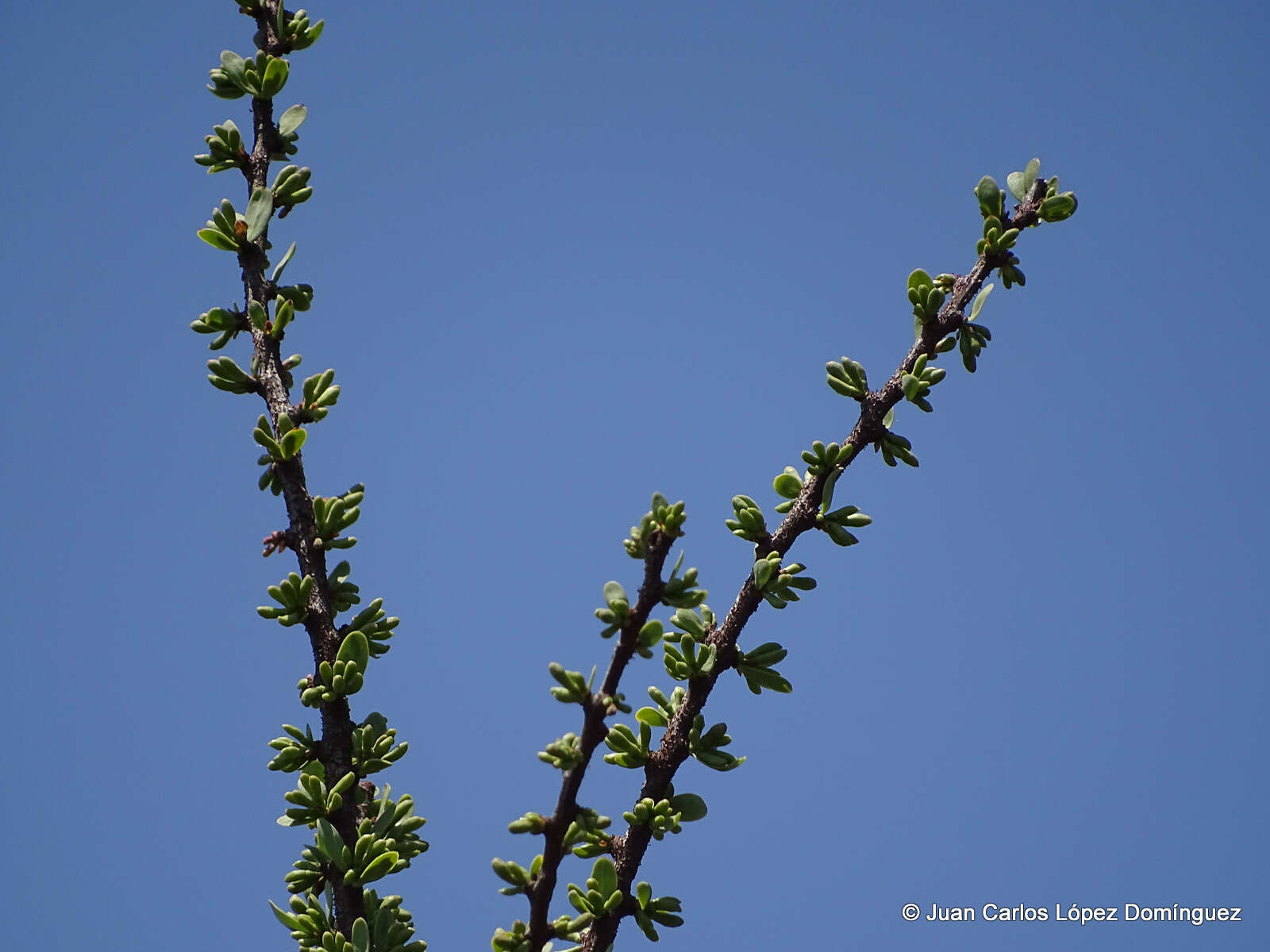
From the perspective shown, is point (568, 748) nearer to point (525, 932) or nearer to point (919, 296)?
point (525, 932)

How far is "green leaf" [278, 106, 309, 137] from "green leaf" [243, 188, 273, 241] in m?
0.27

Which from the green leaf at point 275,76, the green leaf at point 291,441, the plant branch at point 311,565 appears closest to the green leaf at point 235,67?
the green leaf at point 275,76

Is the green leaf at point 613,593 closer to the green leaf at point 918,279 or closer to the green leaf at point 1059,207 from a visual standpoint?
the green leaf at point 918,279

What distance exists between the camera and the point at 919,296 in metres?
2.47

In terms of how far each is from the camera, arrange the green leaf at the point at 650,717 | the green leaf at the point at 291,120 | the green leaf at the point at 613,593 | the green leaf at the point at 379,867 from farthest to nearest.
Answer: the green leaf at the point at 291,120
the green leaf at the point at 650,717
the green leaf at the point at 379,867
the green leaf at the point at 613,593

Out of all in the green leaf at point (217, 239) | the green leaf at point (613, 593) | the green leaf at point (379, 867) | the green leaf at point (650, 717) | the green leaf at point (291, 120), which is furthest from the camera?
the green leaf at point (291, 120)

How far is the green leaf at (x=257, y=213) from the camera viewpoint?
2.48 meters

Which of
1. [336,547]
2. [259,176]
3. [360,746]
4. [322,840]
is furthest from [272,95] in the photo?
[322,840]

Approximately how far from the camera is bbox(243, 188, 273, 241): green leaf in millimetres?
2484

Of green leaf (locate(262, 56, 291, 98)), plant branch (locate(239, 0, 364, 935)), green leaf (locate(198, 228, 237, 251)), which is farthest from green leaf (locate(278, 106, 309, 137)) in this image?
green leaf (locate(198, 228, 237, 251))

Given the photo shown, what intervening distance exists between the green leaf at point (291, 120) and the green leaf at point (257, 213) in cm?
27

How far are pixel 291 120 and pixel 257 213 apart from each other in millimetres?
336

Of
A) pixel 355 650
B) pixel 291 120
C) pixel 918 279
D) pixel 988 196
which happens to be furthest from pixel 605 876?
pixel 291 120

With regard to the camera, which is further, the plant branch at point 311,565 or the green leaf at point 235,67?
the green leaf at point 235,67
